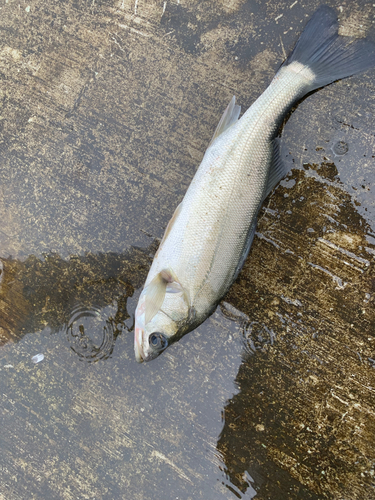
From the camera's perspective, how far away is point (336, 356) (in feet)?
9.05

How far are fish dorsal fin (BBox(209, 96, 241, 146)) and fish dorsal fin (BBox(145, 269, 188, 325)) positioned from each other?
117 cm

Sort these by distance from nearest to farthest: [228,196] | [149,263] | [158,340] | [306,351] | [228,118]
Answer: [228,196] < [158,340] < [228,118] < [306,351] < [149,263]

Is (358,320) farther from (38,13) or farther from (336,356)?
(38,13)

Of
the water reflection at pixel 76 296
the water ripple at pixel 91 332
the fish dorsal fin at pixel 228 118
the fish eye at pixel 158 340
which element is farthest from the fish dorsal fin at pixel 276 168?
the water ripple at pixel 91 332

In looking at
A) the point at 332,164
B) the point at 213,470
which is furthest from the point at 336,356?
the point at 332,164

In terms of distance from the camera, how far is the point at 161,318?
8.17 ft

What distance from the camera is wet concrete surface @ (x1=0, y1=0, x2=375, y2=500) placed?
2.75m

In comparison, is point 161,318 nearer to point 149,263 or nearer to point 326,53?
point 149,263

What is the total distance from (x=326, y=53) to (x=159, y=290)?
2399 millimetres

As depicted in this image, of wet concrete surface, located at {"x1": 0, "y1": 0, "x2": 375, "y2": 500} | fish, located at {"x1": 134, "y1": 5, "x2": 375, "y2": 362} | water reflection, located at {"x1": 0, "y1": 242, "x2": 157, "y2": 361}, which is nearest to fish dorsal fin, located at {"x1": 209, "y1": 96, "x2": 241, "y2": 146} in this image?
fish, located at {"x1": 134, "y1": 5, "x2": 375, "y2": 362}

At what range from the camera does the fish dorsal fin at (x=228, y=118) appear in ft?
8.52

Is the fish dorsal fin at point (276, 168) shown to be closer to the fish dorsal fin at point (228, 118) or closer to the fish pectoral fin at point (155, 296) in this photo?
the fish dorsal fin at point (228, 118)

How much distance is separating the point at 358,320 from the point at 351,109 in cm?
187

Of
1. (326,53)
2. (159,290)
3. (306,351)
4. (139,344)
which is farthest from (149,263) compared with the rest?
(326,53)
